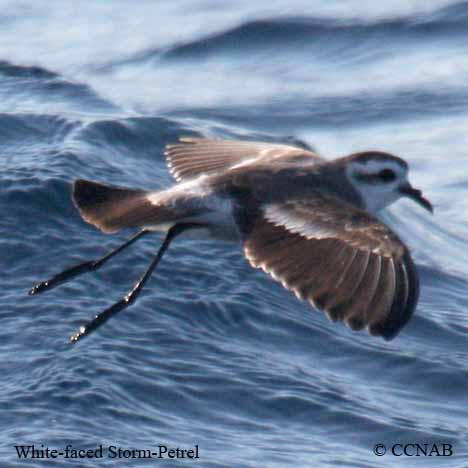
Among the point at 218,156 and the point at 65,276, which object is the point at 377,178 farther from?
the point at 65,276

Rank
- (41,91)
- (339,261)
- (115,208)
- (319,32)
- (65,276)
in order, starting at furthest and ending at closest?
(319,32)
(41,91)
(65,276)
(115,208)
(339,261)

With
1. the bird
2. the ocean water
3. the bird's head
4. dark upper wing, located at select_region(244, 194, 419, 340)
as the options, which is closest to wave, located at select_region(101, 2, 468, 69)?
the ocean water

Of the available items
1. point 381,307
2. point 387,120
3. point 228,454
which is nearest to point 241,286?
point 228,454

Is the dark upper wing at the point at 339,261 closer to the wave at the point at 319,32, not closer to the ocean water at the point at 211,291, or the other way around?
the ocean water at the point at 211,291

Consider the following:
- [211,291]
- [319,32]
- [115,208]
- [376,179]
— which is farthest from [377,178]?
[319,32]

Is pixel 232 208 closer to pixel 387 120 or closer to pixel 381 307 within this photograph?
pixel 381 307

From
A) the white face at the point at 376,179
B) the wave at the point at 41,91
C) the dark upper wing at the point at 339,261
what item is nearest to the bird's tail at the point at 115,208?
the dark upper wing at the point at 339,261
